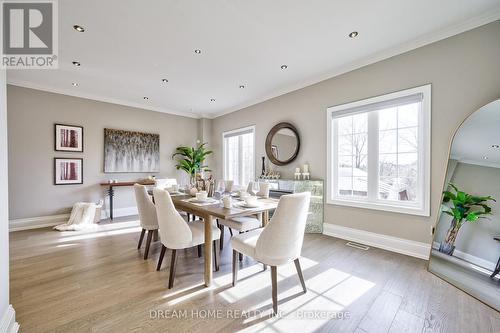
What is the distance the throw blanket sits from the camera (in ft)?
13.2

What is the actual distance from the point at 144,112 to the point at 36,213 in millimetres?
3029

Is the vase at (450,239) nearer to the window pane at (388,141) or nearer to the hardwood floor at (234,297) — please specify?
the hardwood floor at (234,297)

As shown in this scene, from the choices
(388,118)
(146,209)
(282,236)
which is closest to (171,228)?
(146,209)

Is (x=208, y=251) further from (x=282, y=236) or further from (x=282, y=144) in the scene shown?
(x=282, y=144)

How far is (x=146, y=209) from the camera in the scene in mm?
2676

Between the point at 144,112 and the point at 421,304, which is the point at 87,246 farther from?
the point at 421,304

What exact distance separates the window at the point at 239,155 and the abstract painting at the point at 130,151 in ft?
6.07

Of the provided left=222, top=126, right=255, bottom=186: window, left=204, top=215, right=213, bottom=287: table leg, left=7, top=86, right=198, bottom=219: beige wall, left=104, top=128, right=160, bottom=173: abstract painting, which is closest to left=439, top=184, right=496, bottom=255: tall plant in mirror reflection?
left=204, top=215, right=213, bottom=287: table leg

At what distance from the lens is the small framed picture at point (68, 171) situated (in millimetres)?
4270

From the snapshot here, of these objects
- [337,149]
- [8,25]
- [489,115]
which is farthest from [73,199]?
[489,115]

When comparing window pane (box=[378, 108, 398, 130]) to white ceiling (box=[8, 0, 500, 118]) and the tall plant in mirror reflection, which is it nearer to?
white ceiling (box=[8, 0, 500, 118])

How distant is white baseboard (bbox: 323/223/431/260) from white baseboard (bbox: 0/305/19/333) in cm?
363

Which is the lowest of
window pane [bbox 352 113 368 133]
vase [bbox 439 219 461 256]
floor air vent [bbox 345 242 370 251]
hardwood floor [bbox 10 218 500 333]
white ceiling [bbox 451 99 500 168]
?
hardwood floor [bbox 10 218 500 333]

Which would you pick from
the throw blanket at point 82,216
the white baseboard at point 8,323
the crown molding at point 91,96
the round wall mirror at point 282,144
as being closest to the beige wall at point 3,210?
the white baseboard at point 8,323
